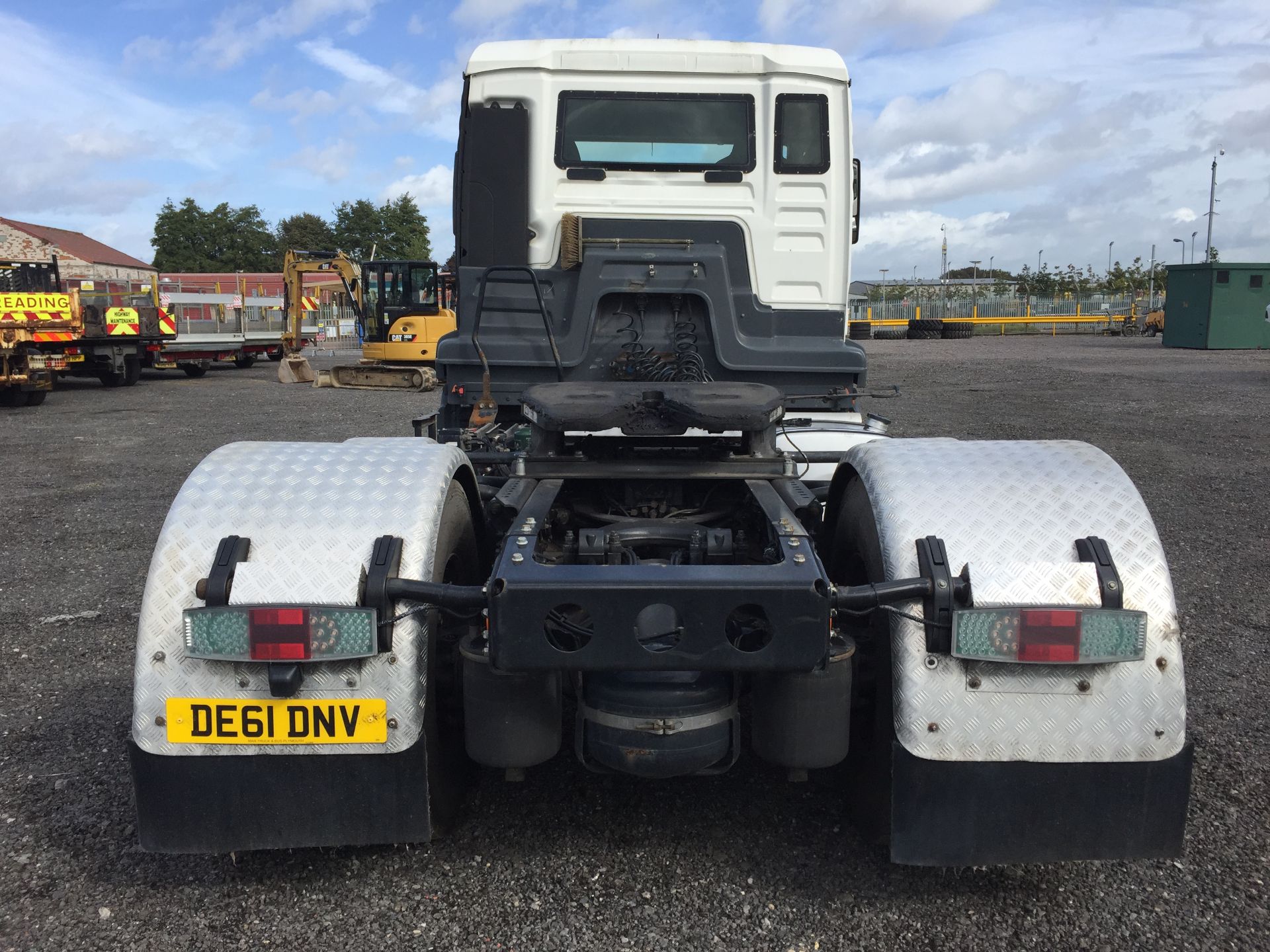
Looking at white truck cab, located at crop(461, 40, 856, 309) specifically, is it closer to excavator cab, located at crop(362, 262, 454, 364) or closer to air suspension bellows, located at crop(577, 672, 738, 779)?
air suspension bellows, located at crop(577, 672, 738, 779)

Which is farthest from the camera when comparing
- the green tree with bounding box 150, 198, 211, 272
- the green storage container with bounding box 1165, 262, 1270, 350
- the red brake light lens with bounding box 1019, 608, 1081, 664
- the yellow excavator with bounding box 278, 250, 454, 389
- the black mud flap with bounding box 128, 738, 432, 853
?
the green tree with bounding box 150, 198, 211, 272

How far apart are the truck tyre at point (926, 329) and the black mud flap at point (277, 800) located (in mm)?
43803

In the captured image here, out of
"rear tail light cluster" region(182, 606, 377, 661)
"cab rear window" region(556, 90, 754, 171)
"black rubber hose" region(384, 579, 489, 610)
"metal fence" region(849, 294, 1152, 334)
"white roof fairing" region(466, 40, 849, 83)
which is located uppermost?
"white roof fairing" region(466, 40, 849, 83)

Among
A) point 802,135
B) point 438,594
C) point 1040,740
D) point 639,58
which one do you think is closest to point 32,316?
point 639,58

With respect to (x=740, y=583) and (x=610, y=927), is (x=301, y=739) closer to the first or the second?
(x=610, y=927)

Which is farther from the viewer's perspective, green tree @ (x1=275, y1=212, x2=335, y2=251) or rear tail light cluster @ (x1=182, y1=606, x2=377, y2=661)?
green tree @ (x1=275, y1=212, x2=335, y2=251)

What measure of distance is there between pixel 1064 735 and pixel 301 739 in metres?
1.79

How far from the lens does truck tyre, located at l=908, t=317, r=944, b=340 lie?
44.2 meters

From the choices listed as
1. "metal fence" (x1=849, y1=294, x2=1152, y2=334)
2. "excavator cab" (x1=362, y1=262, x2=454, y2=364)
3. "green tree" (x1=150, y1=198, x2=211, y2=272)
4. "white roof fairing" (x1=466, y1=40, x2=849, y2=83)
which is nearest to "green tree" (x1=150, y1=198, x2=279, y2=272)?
"green tree" (x1=150, y1=198, x2=211, y2=272)

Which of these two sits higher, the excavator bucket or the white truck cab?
the white truck cab

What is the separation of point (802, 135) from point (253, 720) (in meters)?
3.84

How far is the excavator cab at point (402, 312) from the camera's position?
20719mm

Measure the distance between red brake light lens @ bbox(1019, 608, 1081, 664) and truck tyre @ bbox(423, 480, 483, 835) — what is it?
1.29m

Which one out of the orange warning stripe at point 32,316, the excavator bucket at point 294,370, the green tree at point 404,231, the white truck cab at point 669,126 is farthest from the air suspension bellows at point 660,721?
the green tree at point 404,231
